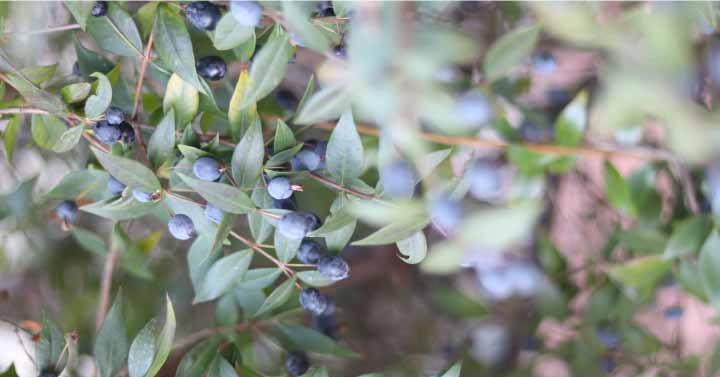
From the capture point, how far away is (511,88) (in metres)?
1.18

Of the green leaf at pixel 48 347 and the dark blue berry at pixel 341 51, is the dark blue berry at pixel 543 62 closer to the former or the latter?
the dark blue berry at pixel 341 51

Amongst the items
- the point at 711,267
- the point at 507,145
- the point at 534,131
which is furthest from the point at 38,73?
the point at 711,267

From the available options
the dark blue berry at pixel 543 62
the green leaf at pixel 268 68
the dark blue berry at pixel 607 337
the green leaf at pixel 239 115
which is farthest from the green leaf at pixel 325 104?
the dark blue berry at pixel 607 337

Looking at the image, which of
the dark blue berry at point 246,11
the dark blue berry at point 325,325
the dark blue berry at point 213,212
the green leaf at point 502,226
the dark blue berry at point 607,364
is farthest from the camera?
the dark blue berry at point 607,364

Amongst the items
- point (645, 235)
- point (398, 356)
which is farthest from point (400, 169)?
point (398, 356)

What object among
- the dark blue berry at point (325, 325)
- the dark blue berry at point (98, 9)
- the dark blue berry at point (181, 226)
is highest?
the dark blue berry at point (98, 9)

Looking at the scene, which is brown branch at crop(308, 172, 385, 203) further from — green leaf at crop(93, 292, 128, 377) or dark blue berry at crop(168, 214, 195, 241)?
green leaf at crop(93, 292, 128, 377)

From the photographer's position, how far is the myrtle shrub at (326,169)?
0.46 metres

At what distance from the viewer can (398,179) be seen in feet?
2.19

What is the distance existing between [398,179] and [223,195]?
0.62ft

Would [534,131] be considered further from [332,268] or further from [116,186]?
[116,186]

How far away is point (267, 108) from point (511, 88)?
1.64ft

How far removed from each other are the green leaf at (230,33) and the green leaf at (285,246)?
0.23m

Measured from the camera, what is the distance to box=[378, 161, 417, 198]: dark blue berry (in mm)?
667
